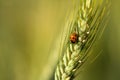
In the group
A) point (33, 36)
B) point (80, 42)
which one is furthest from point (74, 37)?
point (33, 36)

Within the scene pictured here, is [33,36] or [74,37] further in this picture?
[33,36]

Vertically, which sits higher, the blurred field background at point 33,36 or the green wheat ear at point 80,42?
the green wheat ear at point 80,42

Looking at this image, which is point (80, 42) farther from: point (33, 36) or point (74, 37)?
point (33, 36)

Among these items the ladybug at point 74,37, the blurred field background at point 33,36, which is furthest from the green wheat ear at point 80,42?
the blurred field background at point 33,36

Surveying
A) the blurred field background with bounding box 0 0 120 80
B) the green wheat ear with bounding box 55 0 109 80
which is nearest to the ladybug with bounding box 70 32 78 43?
the green wheat ear with bounding box 55 0 109 80

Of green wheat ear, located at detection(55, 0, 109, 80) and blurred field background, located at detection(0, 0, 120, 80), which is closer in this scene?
green wheat ear, located at detection(55, 0, 109, 80)

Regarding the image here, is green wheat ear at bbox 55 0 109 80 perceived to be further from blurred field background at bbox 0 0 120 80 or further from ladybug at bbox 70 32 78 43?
blurred field background at bbox 0 0 120 80

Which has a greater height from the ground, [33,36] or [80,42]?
[80,42]

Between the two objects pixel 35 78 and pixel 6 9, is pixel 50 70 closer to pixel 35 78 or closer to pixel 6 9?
pixel 35 78

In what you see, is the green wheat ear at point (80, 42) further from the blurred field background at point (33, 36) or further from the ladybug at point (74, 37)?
the blurred field background at point (33, 36)
